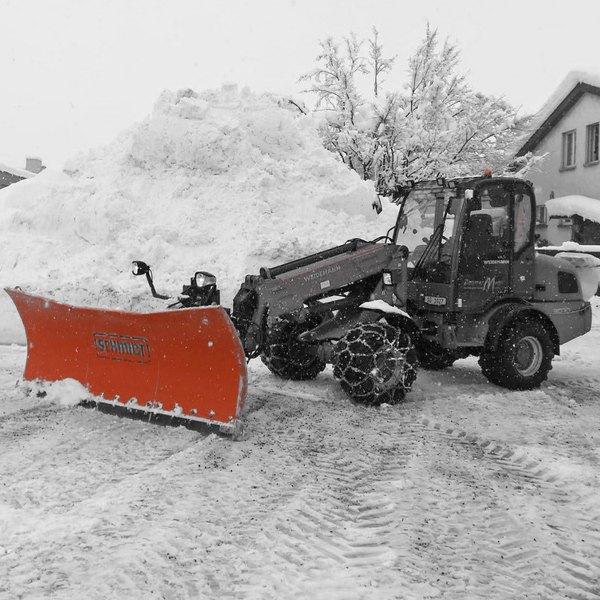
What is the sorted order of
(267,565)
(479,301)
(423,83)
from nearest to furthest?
(267,565)
(479,301)
(423,83)

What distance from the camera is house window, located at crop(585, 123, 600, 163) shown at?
2091 centimetres

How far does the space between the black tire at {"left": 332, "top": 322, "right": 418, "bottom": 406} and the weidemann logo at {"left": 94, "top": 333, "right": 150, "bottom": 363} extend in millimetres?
1734

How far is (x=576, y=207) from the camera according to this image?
20.1m

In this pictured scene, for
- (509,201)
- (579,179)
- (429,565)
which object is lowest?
(429,565)

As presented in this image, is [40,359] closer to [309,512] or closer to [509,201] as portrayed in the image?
[309,512]

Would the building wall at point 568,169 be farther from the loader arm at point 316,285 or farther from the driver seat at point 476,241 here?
the loader arm at point 316,285

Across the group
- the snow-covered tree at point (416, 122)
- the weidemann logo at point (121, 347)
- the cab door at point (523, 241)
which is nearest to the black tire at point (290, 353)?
the weidemann logo at point (121, 347)

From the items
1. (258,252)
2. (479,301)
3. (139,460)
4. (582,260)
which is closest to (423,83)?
(258,252)

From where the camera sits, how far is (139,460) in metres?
4.50

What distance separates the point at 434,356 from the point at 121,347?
3849 mm

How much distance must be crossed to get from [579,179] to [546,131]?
7.70 feet

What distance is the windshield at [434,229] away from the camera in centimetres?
688

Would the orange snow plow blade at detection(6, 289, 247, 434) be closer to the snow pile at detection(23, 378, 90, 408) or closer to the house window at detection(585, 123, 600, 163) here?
the snow pile at detection(23, 378, 90, 408)

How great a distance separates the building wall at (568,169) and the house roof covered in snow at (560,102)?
0.17 metres
